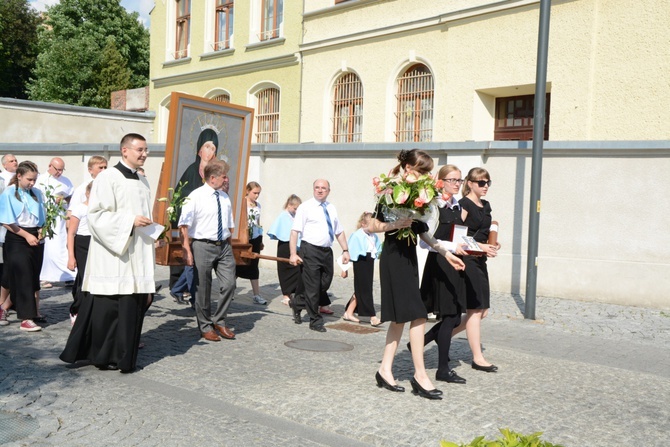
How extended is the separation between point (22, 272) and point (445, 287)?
4.69m

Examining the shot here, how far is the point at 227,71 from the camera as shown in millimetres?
24781

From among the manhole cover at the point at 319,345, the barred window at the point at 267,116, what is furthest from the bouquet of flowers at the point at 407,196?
the barred window at the point at 267,116

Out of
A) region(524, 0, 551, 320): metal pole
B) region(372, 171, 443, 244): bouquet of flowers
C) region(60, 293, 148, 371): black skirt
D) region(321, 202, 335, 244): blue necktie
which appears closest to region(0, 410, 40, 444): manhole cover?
region(60, 293, 148, 371): black skirt

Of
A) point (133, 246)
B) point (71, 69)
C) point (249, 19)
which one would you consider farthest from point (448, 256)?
point (71, 69)

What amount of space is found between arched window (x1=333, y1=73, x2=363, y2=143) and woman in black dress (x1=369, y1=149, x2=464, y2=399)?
14317 mm

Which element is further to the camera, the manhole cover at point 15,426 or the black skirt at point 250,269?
the black skirt at point 250,269

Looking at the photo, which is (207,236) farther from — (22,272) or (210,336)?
(22,272)

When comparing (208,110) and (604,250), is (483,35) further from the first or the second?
(208,110)

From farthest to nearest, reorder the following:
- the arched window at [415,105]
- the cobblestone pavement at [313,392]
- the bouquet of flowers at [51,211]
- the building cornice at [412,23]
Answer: the arched window at [415,105], the building cornice at [412,23], the bouquet of flowers at [51,211], the cobblestone pavement at [313,392]

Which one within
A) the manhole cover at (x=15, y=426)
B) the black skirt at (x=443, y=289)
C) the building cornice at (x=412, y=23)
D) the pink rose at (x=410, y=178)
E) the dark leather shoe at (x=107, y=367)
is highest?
the building cornice at (x=412, y=23)

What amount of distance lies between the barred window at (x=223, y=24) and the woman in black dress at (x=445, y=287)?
1919 centimetres

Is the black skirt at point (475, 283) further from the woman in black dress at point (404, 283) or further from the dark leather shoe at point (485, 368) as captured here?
the woman in black dress at point (404, 283)

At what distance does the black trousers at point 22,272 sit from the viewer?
8453 mm

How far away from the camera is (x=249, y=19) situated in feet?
78.2
